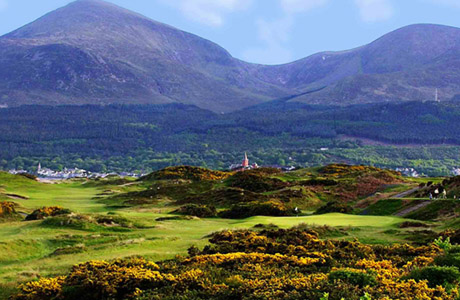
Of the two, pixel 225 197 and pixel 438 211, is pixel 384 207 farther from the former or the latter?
pixel 225 197

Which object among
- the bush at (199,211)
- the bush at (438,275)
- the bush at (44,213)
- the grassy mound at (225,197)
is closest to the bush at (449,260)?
the bush at (438,275)

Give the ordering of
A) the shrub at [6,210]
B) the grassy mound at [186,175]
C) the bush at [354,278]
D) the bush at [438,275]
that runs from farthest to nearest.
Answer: the grassy mound at [186,175], the shrub at [6,210], the bush at [438,275], the bush at [354,278]

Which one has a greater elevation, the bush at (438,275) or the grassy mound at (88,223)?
the bush at (438,275)

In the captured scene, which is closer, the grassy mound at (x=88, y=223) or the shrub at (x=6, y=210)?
the grassy mound at (x=88, y=223)

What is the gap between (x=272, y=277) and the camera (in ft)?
50.4

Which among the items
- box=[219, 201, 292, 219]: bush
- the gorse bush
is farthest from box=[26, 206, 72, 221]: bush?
the gorse bush

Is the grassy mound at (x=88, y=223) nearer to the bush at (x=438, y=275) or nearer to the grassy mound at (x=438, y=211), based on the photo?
the grassy mound at (x=438, y=211)

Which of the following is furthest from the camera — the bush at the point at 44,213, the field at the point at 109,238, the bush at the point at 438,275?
the bush at the point at 44,213

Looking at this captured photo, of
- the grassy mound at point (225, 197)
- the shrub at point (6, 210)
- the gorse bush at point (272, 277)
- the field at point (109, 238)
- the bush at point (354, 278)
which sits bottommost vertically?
the grassy mound at point (225, 197)

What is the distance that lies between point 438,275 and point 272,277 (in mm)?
4420

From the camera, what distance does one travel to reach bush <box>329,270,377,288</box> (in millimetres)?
13875

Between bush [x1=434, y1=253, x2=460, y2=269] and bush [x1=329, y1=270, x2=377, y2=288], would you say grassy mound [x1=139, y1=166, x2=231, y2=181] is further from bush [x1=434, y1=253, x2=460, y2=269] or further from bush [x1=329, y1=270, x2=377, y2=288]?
bush [x1=329, y1=270, x2=377, y2=288]

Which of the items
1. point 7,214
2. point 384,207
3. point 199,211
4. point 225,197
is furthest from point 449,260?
point 225,197

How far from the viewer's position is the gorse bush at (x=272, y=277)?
13.1m
